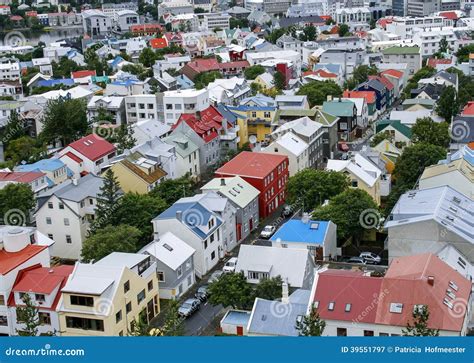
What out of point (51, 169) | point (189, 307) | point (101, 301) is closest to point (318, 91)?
point (51, 169)

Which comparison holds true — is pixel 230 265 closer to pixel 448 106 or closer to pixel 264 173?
pixel 264 173

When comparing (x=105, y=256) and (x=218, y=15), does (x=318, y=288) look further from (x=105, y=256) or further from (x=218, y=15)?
(x=218, y=15)

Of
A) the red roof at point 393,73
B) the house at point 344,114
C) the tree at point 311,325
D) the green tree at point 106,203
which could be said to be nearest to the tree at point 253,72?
the red roof at point 393,73

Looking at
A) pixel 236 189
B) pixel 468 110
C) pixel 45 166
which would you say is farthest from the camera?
pixel 468 110

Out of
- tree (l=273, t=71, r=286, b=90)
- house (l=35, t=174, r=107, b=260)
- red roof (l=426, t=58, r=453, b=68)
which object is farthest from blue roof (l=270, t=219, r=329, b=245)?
red roof (l=426, t=58, r=453, b=68)

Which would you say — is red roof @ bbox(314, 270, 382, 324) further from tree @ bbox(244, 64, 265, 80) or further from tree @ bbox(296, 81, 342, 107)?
tree @ bbox(244, 64, 265, 80)

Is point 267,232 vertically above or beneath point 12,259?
beneath

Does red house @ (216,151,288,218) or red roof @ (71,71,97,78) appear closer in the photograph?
red house @ (216,151,288,218)
